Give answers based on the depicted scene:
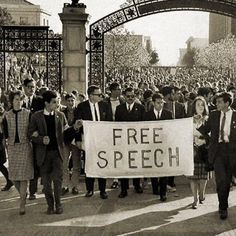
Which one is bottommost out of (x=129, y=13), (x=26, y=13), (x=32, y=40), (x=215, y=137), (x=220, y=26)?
(x=215, y=137)

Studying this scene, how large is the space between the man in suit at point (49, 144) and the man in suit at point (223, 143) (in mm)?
2343

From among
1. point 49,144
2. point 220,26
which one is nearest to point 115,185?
point 49,144

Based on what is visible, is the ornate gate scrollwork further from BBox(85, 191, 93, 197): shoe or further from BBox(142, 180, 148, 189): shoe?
BBox(85, 191, 93, 197): shoe

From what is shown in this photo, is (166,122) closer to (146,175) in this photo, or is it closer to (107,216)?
(146,175)

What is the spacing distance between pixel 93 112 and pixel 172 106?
1891 mm

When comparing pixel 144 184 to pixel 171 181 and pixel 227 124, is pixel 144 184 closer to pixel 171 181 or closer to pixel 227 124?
pixel 171 181

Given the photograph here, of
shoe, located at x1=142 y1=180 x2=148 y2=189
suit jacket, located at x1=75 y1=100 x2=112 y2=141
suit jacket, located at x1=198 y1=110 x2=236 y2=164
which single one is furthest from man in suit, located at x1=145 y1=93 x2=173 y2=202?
suit jacket, located at x1=198 y1=110 x2=236 y2=164

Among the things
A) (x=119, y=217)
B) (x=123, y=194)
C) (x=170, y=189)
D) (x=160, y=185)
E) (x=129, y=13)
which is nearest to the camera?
(x=119, y=217)

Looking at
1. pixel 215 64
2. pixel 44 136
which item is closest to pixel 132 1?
pixel 44 136

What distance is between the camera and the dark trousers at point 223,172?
9438mm

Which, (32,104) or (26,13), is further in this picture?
(26,13)

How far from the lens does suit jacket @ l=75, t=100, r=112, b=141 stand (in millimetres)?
10945

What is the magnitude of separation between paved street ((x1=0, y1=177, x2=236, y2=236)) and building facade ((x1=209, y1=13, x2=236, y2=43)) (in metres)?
109

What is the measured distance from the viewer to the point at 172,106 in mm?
12141
